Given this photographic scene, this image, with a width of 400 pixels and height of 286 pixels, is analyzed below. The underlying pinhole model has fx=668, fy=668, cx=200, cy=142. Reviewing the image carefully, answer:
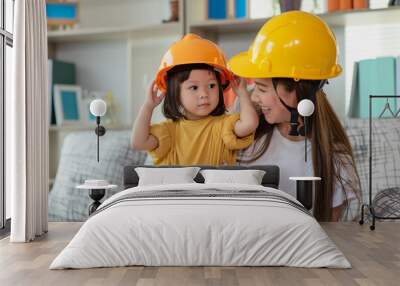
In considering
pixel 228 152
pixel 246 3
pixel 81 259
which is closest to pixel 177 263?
pixel 81 259

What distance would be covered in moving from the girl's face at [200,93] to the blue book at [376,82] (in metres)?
1.18

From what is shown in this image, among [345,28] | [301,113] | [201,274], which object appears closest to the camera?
[201,274]

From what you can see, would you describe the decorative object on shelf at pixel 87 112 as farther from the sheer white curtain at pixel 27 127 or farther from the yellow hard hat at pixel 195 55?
the sheer white curtain at pixel 27 127

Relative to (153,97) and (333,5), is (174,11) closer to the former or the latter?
(153,97)

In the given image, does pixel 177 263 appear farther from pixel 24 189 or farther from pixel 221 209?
pixel 24 189

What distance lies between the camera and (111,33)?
235 inches

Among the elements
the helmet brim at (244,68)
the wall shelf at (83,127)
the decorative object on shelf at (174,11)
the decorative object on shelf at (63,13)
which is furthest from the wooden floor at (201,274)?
the decorative object on shelf at (63,13)

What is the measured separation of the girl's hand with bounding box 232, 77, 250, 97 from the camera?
5.30m

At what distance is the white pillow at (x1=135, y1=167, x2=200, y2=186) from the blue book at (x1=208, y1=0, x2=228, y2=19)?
1.36 meters

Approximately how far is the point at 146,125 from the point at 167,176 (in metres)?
0.57

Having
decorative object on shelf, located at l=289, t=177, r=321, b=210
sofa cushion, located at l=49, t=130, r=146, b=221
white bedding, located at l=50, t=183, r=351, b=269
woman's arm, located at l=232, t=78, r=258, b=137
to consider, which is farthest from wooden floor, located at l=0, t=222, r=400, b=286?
sofa cushion, located at l=49, t=130, r=146, b=221

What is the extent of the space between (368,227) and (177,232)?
220cm

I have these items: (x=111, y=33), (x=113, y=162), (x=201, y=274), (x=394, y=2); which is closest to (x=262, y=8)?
(x=394, y=2)

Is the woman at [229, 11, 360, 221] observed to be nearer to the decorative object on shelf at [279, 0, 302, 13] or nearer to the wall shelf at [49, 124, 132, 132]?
the decorative object on shelf at [279, 0, 302, 13]
